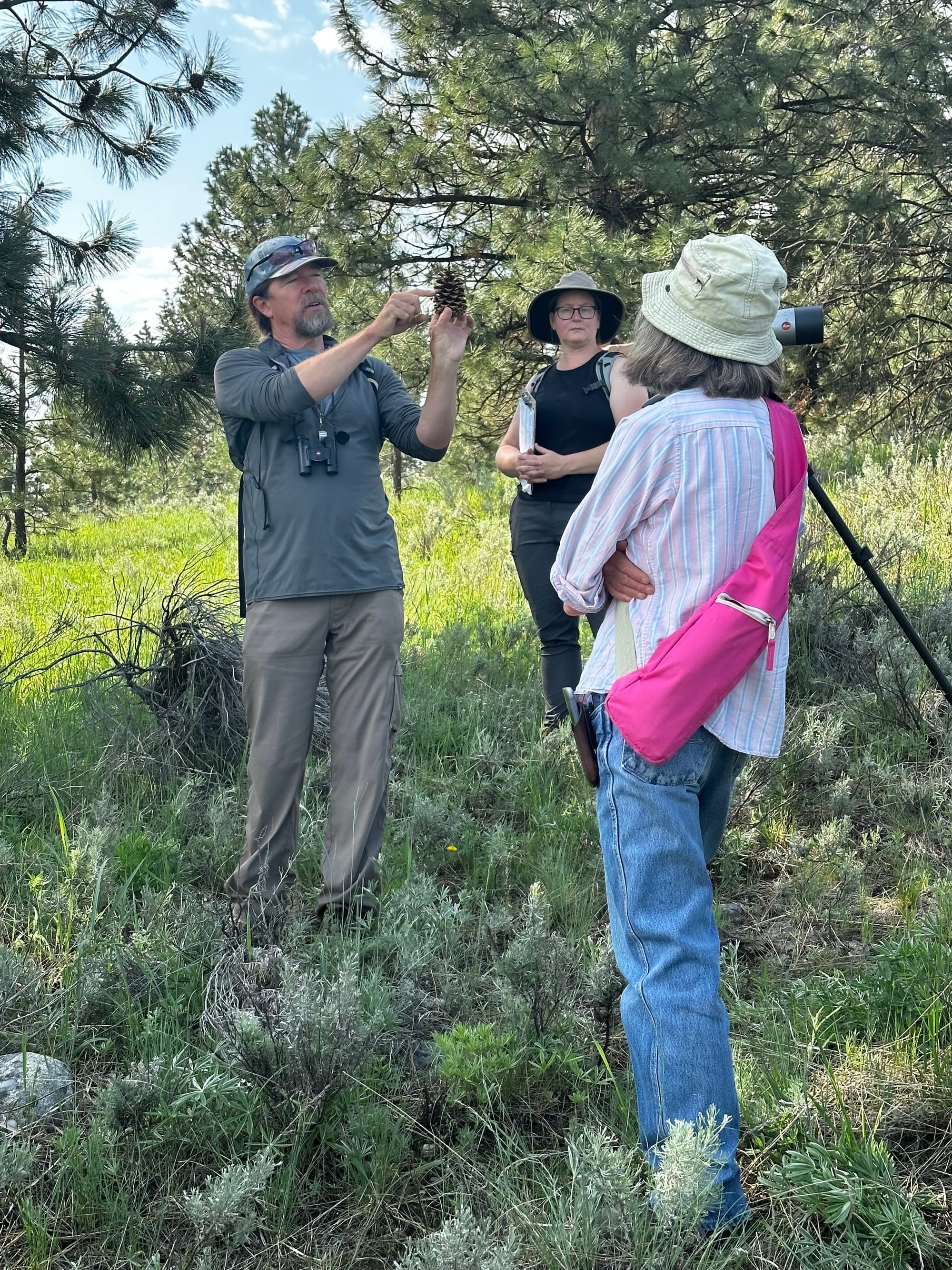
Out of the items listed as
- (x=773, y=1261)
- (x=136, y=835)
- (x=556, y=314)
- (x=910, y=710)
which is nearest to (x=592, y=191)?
(x=556, y=314)

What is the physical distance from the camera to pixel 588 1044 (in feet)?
9.08

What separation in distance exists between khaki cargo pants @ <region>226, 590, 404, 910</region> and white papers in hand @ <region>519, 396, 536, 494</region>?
5.18ft

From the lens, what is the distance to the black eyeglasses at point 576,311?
495 centimetres

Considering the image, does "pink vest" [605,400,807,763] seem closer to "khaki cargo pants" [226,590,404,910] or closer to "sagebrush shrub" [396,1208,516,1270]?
"sagebrush shrub" [396,1208,516,1270]

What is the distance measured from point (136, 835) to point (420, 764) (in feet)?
4.77

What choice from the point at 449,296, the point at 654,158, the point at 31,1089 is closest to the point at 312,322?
the point at 449,296

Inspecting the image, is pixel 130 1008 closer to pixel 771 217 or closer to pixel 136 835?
pixel 136 835

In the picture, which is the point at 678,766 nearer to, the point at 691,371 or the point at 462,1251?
the point at 691,371

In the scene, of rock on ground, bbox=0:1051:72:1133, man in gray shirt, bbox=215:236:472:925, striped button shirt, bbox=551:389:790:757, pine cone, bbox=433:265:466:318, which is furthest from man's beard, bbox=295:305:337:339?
rock on ground, bbox=0:1051:72:1133

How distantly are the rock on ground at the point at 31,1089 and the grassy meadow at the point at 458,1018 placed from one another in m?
0.06

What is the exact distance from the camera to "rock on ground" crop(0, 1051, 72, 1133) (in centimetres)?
239

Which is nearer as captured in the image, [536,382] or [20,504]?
[536,382]

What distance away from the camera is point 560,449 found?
494 cm

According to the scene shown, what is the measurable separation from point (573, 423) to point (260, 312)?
5.65 ft
